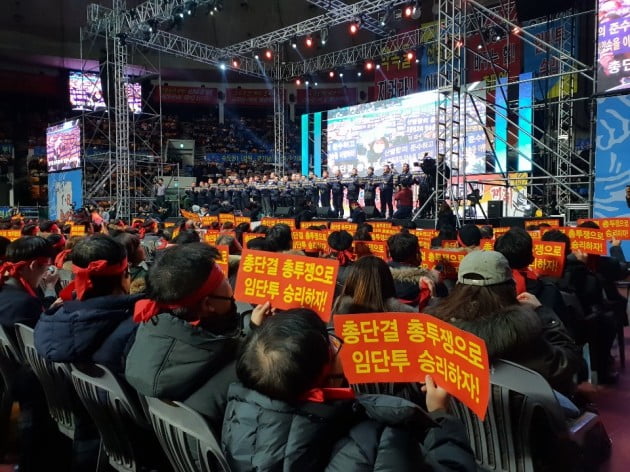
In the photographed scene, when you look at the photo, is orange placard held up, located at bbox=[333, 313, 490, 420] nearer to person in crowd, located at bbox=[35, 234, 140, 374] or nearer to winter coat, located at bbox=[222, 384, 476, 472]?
winter coat, located at bbox=[222, 384, 476, 472]

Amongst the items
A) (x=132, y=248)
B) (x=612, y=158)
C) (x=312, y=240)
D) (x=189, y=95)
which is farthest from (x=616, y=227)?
(x=189, y=95)

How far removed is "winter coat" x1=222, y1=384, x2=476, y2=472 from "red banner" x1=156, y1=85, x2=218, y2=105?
26.1 m

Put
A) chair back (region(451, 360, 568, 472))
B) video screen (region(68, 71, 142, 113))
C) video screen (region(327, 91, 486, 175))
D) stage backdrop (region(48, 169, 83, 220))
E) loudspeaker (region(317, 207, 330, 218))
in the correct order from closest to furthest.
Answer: chair back (region(451, 360, 568, 472))
loudspeaker (region(317, 207, 330, 218))
video screen (region(327, 91, 486, 175))
stage backdrop (region(48, 169, 83, 220))
video screen (region(68, 71, 142, 113))

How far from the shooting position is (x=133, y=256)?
143 inches

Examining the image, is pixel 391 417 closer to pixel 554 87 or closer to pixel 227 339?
pixel 227 339

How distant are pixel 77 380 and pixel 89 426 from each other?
0.41 metres

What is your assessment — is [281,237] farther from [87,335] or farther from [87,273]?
[87,335]

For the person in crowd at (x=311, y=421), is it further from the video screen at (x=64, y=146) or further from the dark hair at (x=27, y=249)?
the video screen at (x=64, y=146)

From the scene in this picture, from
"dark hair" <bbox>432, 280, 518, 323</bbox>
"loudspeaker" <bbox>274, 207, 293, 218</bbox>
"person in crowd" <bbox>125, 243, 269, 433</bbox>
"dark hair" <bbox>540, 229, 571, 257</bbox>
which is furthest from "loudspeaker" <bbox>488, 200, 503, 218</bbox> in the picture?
"person in crowd" <bbox>125, 243, 269, 433</bbox>

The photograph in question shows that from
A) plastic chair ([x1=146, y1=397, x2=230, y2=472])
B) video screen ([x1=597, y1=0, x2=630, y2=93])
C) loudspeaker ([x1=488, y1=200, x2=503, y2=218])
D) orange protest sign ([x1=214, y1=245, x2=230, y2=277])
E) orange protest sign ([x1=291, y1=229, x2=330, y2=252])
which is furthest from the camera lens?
loudspeaker ([x1=488, y1=200, x2=503, y2=218])

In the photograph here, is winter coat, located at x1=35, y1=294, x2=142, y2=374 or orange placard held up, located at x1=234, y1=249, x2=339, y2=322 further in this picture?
orange placard held up, located at x1=234, y1=249, x2=339, y2=322

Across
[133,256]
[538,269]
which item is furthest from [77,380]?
[538,269]

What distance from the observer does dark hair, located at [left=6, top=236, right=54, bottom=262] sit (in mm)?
2836

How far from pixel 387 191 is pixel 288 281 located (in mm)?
10982
